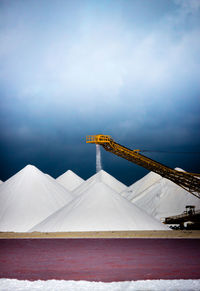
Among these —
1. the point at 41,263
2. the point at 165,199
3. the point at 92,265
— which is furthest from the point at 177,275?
the point at 165,199

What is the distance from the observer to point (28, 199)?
36.4 meters

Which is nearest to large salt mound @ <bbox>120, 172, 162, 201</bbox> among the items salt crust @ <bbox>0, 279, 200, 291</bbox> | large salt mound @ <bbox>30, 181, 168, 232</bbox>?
large salt mound @ <bbox>30, 181, 168, 232</bbox>

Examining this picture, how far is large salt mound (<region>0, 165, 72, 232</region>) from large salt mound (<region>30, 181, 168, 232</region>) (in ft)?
19.1

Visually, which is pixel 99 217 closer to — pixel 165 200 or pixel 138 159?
pixel 138 159

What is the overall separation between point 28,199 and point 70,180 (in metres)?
35.1

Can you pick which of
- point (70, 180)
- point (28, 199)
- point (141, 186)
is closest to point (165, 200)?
point (141, 186)

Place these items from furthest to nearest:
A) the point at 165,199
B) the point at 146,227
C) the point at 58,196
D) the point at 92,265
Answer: the point at 165,199 < the point at 58,196 < the point at 146,227 < the point at 92,265

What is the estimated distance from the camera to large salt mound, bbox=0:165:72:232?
110ft

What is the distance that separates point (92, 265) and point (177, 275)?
7.88 ft

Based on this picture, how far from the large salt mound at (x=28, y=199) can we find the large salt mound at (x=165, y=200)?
15.0 metres

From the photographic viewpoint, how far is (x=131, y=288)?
20.7 ft

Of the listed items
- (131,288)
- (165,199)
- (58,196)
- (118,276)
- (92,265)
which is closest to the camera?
(131,288)

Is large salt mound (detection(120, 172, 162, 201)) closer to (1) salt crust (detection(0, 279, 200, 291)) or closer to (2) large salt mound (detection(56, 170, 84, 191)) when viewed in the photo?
(2) large salt mound (detection(56, 170, 84, 191))

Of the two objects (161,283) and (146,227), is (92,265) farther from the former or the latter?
(146,227)
